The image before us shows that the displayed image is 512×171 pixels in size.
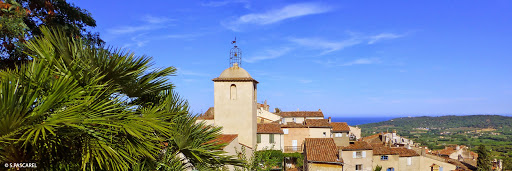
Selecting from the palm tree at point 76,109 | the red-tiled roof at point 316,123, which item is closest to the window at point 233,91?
the red-tiled roof at point 316,123

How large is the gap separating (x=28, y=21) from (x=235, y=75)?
65.5ft

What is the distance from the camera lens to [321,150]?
33.6 m

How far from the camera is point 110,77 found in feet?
18.1

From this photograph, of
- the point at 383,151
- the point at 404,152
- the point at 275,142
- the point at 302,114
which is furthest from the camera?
the point at 302,114

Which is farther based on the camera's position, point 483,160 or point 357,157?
point 483,160

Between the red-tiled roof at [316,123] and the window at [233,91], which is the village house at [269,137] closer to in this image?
the red-tiled roof at [316,123]

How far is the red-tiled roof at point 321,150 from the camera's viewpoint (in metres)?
32.5

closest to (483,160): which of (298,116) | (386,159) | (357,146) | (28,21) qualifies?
(386,159)

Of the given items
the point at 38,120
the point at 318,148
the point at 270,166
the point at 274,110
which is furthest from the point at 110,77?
the point at 274,110

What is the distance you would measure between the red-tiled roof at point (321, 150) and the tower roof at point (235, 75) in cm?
1035

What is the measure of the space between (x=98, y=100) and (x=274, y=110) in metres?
60.1

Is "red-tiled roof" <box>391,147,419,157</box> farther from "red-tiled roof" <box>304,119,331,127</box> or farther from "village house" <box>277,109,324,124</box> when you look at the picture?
"village house" <box>277,109,324,124</box>

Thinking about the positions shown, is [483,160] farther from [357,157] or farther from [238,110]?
[238,110]

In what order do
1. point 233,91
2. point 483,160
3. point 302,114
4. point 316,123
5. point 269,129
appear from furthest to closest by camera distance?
point 302,114, point 316,123, point 483,160, point 269,129, point 233,91
